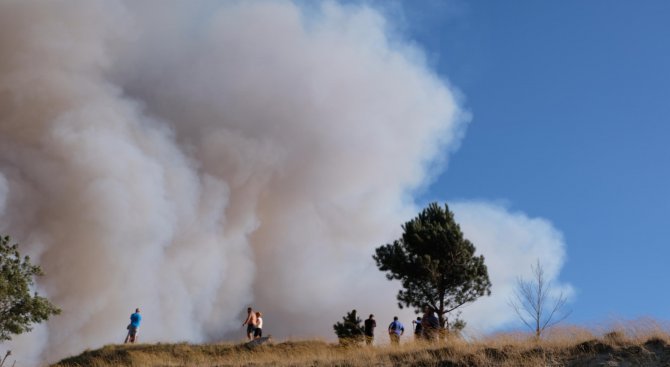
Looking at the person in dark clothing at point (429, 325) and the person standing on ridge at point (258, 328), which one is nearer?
the person in dark clothing at point (429, 325)

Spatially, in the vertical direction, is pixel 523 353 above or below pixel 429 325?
A: below

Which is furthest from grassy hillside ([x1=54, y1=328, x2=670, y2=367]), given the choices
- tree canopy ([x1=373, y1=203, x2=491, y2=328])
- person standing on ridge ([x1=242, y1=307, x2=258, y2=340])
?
tree canopy ([x1=373, y1=203, x2=491, y2=328])

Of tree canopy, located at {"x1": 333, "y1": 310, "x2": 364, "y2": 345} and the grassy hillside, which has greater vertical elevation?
tree canopy, located at {"x1": 333, "y1": 310, "x2": 364, "y2": 345}

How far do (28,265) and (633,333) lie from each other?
4076cm

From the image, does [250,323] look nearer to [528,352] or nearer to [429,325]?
[429,325]

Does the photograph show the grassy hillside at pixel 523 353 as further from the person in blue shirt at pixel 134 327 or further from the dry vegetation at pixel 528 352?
the person in blue shirt at pixel 134 327

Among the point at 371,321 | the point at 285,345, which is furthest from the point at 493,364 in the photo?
the point at 285,345

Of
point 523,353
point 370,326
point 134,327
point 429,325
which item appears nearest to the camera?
point 523,353

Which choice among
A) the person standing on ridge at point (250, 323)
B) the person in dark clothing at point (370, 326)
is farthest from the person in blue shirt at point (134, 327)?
the person in dark clothing at point (370, 326)

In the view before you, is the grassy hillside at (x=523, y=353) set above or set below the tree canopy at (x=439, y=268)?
below

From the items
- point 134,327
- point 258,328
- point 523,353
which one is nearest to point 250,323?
point 258,328

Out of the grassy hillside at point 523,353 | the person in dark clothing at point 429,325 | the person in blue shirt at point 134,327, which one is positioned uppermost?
the person in blue shirt at point 134,327

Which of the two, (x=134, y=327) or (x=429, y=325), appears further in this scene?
(x=134, y=327)

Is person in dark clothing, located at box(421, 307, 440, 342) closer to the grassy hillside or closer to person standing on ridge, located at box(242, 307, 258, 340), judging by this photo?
the grassy hillside
